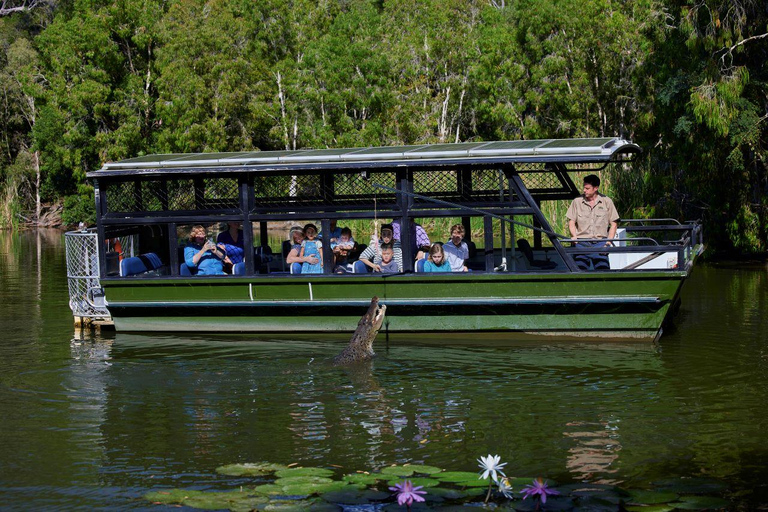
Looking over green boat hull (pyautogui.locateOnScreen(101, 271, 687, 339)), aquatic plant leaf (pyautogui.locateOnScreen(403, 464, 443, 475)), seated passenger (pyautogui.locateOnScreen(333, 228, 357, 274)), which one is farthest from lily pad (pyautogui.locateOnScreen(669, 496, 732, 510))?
seated passenger (pyautogui.locateOnScreen(333, 228, 357, 274))

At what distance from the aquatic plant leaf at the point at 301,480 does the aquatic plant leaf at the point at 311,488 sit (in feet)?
0.21

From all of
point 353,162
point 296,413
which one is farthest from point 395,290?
point 296,413

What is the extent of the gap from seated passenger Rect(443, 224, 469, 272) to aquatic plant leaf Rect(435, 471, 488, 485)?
6.55 meters

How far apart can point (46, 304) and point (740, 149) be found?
611 inches

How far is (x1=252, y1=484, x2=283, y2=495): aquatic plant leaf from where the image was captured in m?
8.30

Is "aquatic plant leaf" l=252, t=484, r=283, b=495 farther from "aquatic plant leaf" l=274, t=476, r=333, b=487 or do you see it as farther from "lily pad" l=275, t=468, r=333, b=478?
"lily pad" l=275, t=468, r=333, b=478

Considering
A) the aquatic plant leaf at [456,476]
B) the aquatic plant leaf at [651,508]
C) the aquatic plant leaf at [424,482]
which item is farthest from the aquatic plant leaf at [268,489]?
the aquatic plant leaf at [651,508]

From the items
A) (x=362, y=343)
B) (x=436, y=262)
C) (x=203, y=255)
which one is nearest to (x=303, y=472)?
(x=362, y=343)

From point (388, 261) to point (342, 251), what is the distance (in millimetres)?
871

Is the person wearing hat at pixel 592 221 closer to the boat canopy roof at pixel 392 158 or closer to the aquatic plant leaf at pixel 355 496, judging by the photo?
the boat canopy roof at pixel 392 158

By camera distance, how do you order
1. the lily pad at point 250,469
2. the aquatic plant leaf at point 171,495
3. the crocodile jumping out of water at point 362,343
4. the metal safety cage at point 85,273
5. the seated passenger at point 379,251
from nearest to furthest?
1. the aquatic plant leaf at point 171,495
2. the lily pad at point 250,469
3. the crocodile jumping out of water at point 362,343
4. the seated passenger at point 379,251
5. the metal safety cage at point 85,273

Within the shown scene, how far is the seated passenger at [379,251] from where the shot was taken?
14.9 m

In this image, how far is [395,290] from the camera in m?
14.7

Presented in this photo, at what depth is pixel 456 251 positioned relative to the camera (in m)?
15.2
